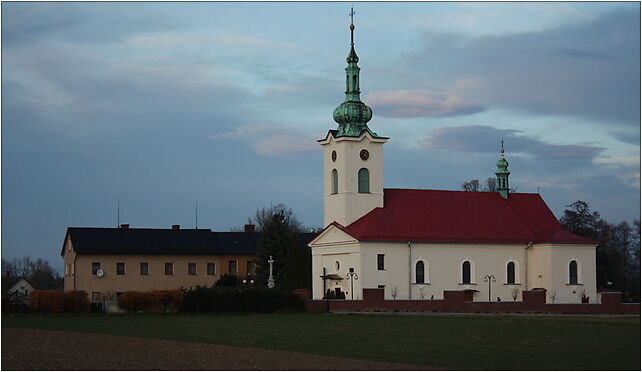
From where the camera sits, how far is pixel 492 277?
70.5 m

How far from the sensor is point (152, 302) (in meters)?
54.4

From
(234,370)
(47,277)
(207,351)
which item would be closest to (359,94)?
(207,351)

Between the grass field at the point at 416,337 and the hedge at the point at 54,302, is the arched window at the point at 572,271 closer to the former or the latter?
the grass field at the point at 416,337

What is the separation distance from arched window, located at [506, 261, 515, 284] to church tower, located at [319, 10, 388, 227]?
9.56m

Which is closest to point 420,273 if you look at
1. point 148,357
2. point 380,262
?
point 380,262

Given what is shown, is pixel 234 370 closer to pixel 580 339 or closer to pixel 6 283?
pixel 580 339

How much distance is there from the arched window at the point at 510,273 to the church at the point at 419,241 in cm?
7

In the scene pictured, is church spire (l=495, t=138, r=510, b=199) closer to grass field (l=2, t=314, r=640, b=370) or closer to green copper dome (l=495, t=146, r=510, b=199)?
green copper dome (l=495, t=146, r=510, b=199)

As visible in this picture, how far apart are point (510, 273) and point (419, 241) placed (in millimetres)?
7366

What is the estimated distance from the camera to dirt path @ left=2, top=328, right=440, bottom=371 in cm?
2442

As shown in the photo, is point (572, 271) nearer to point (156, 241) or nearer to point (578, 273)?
point (578, 273)

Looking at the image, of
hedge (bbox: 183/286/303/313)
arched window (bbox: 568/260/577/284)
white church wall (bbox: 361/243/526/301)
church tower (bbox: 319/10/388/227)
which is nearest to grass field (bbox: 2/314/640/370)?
hedge (bbox: 183/286/303/313)

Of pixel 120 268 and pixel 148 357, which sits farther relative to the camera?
pixel 120 268

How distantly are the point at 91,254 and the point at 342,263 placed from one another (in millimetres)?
20092
